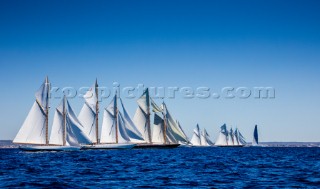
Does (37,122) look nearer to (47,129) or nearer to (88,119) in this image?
(47,129)

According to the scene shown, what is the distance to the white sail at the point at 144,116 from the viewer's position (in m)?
113

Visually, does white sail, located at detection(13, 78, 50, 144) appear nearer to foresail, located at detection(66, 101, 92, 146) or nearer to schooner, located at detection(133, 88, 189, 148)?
foresail, located at detection(66, 101, 92, 146)

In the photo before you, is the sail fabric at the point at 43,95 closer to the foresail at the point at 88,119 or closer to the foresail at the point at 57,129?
the foresail at the point at 57,129

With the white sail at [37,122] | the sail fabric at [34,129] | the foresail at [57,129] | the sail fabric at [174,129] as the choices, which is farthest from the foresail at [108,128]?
the sail fabric at [34,129]

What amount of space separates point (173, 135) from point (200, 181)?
84463mm

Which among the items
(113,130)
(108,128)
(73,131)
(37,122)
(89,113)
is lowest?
(113,130)

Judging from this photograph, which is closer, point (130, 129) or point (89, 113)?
point (89, 113)

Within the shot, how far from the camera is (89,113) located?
99.4 metres

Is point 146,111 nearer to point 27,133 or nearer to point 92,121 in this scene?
point 92,121

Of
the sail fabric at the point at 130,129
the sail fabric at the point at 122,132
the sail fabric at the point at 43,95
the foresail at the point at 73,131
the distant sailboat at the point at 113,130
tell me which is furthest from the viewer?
the sail fabric at the point at 122,132

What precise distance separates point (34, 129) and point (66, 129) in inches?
326

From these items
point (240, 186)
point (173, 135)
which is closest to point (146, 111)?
point (173, 135)

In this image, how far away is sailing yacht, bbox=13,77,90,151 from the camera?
81750 millimetres

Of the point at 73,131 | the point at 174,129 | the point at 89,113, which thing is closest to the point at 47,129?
the point at 73,131
